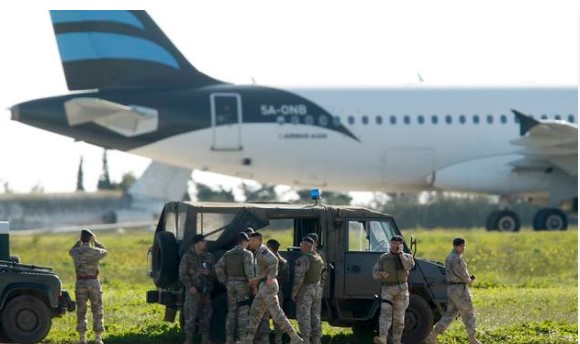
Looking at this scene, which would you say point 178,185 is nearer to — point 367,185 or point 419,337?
point 367,185

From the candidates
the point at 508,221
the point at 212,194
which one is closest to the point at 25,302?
the point at 508,221

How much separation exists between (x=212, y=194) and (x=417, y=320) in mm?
39101

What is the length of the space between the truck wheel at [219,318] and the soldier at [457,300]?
8.91 ft

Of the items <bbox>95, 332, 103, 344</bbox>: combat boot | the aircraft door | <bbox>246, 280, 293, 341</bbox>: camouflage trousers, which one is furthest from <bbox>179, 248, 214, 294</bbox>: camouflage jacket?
the aircraft door

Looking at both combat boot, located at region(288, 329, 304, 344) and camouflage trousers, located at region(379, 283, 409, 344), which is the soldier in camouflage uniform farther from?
camouflage trousers, located at region(379, 283, 409, 344)

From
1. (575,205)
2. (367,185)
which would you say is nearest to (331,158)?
(367,185)

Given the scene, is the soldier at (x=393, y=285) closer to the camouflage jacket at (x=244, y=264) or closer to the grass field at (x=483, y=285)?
the grass field at (x=483, y=285)

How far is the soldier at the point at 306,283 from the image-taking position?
17.2 m

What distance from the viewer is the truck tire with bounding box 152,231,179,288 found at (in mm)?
18047

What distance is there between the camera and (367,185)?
37.7 metres

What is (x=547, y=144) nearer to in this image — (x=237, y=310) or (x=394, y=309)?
(x=394, y=309)

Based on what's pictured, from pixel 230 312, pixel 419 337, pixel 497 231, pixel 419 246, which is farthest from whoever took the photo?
pixel 497 231

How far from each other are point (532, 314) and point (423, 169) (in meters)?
15.5

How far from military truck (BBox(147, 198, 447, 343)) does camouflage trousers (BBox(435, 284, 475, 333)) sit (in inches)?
27.6
